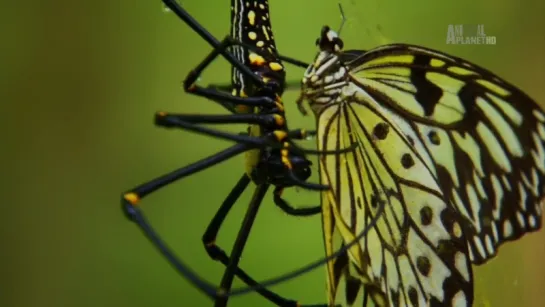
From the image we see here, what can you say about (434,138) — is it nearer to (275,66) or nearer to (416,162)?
(416,162)

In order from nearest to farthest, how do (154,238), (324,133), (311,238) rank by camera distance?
(154,238), (324,133), (311,238)

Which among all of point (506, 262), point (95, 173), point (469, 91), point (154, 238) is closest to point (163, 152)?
point (95, 173)

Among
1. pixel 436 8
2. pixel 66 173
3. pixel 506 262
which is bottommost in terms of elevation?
pixel 506 262

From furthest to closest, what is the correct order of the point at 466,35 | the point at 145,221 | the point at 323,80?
the point at 466,35
the point at 323,80
the point at 145,221

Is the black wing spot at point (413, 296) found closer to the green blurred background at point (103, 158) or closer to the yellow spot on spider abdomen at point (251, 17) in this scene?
the green blurred background at point (103, 158)

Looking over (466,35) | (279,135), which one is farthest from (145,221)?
(466,35)

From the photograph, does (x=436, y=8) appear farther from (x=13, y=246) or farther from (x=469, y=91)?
(x=13, y=246)
